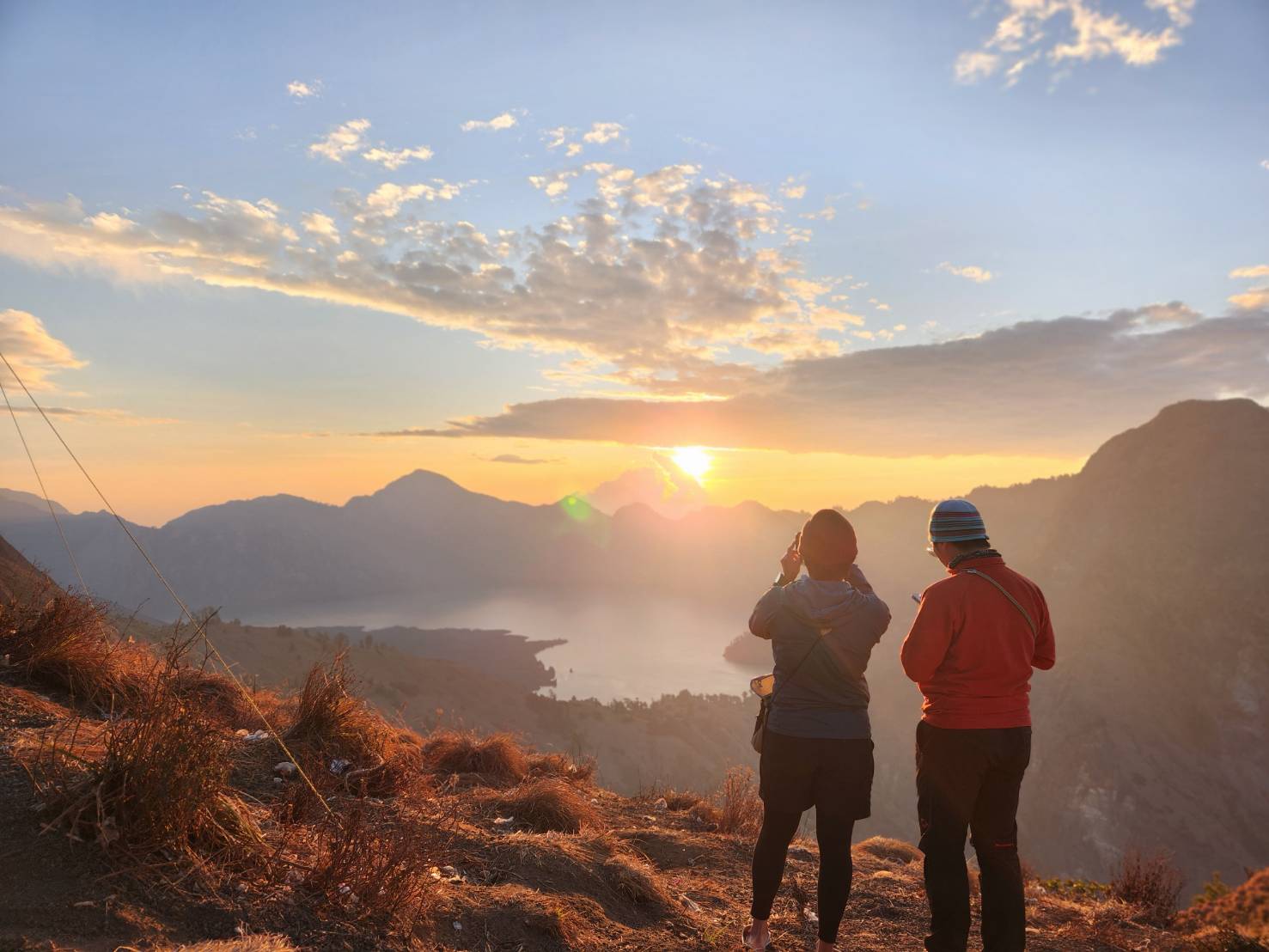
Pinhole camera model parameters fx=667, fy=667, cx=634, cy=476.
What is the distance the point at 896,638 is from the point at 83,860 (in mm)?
130682

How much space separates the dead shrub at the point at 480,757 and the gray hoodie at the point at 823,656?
4416 mm

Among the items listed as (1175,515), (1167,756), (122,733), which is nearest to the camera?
(122,733)

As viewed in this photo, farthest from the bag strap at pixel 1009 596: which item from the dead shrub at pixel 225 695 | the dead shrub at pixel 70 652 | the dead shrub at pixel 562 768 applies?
the dead shrub at pixel 225 695

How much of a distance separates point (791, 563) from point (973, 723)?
1063 millimetres

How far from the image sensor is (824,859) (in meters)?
3.14

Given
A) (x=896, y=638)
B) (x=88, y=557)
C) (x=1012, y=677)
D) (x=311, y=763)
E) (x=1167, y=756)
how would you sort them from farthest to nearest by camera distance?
(x=88, y=557) < (x=896, y=638) < (x=1167, y=756) < (x=311, y=763) < (x=1012, y=677)

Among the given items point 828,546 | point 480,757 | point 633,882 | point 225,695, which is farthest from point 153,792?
point 480,757

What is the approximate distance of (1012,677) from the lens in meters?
3.00

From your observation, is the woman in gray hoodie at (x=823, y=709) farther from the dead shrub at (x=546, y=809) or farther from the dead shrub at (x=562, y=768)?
the dead shrub at (x=562, y=768)

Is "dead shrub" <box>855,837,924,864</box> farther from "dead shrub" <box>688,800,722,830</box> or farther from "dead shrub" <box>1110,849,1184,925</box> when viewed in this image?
"dead shrub" <box>1110,849,1184,925</box>

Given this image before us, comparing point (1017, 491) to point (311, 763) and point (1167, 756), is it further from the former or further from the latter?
point (311, 763)

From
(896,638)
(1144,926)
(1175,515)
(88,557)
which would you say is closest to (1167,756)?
(1175,515)

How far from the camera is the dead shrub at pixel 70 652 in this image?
175 inches

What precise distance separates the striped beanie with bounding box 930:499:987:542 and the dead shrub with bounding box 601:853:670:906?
2644 mm
